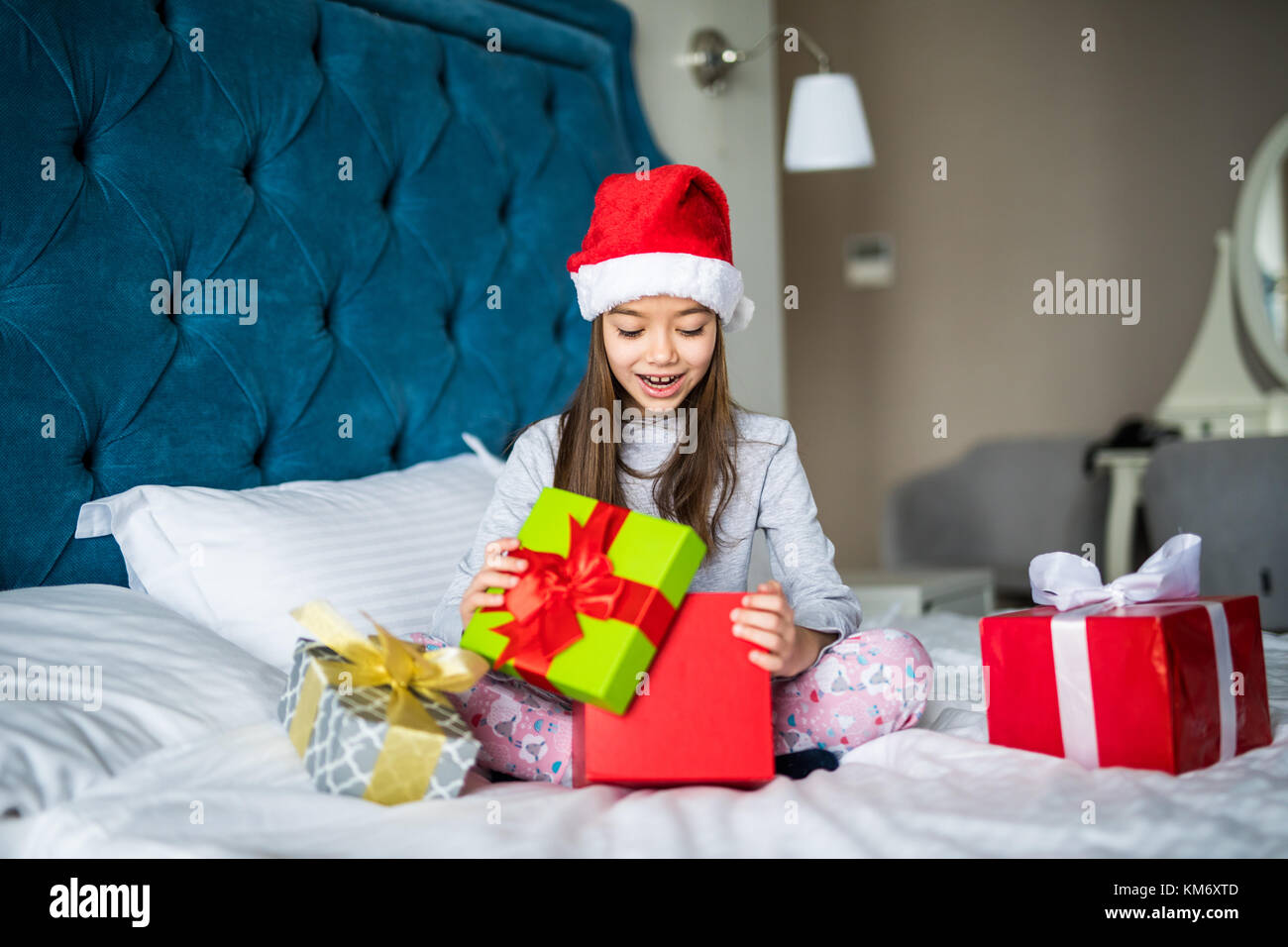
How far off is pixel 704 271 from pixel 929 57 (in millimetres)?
2874

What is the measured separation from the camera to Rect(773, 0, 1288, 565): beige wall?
330 cm

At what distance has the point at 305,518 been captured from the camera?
4.26 feet

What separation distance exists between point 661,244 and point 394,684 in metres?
0.59

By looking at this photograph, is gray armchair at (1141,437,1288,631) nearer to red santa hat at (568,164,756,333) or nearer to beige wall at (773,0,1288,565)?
beige wall at (773,0,1288,565)

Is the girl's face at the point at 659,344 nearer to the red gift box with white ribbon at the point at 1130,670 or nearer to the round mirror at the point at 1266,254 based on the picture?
the red gift box with white ribbon at the point at 1130,670

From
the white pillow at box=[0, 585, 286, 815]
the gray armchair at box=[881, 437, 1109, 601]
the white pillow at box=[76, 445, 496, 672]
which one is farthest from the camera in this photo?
the gray armchair at box=[881, 437, 1109, 601]

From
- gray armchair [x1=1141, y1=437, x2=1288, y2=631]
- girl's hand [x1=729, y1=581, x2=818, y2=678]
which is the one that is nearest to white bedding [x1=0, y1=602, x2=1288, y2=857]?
girl's hand [x1=729, y1=581, x2=818, y2=678]

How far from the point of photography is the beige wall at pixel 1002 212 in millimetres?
3297

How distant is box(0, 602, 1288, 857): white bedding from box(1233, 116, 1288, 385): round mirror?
7.68 feet

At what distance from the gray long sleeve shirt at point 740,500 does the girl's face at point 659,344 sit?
0.31ft

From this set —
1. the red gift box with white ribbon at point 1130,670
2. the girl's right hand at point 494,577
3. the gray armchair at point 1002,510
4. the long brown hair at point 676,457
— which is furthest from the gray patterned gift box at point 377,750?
the gray armchair at point 1002,510

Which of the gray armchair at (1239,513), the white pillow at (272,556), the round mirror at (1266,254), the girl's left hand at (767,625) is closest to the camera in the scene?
the girl's left hand at (767,625)
